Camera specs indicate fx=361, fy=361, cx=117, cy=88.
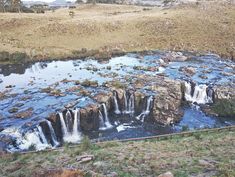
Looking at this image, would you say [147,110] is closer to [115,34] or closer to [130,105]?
[130,105]

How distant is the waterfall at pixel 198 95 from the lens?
29.6 meters

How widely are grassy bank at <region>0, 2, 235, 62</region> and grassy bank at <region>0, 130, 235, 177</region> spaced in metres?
26.8

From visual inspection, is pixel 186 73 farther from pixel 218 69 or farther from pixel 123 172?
pixel 123 172

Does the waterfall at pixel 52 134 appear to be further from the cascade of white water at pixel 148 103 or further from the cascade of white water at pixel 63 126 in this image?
the cascade of white water at pixel 148 103

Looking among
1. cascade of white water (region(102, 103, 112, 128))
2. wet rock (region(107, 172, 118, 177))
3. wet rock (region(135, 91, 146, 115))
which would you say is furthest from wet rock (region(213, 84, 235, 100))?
wet rock (region(107, 172, 118, 177))

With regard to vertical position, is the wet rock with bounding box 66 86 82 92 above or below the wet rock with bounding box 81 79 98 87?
below

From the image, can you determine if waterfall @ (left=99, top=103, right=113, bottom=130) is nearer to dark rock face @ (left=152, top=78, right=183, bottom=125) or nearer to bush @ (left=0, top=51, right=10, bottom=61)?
dark rock face @ (left=152, top=78, right=183, bottom=125)

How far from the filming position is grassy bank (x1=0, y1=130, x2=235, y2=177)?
12.0 m

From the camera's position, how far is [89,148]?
53.4ft

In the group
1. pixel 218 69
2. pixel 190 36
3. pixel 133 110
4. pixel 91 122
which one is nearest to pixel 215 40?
pixel 190 36

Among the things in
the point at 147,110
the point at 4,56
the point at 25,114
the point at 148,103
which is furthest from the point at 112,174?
the point at 4,56

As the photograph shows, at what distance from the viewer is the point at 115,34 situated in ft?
168

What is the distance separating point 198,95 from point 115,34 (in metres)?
23.8

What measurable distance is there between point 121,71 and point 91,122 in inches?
426
